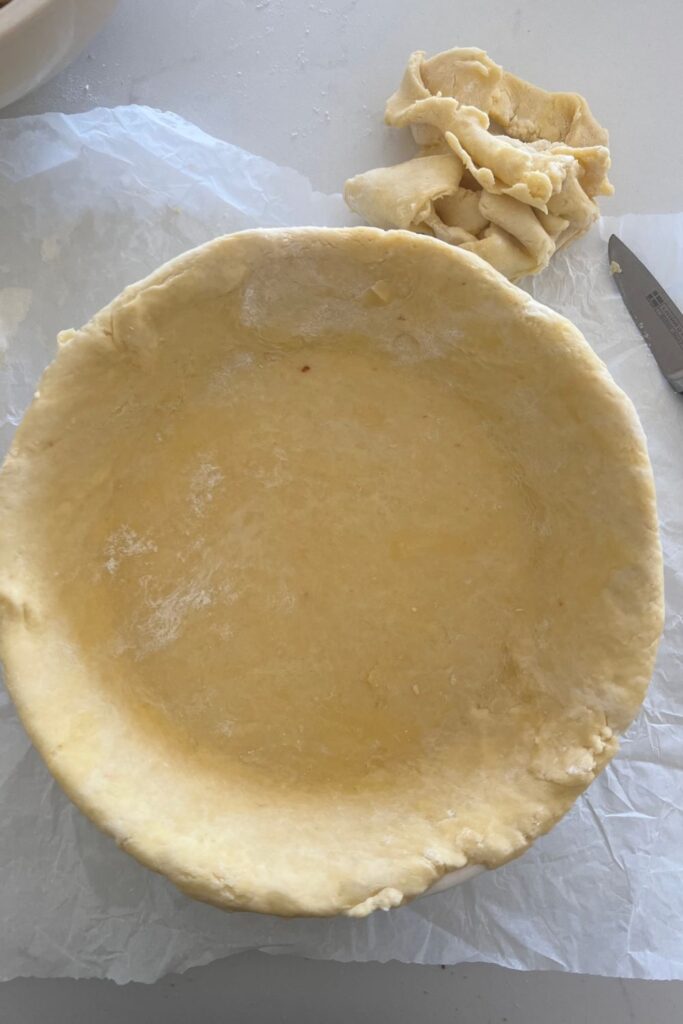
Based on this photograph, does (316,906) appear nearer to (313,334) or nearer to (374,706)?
(374,706)

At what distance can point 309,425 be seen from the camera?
102cm

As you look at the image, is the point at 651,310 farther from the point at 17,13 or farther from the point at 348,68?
the point at 17,13

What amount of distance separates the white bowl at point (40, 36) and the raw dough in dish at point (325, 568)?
0.33 metres

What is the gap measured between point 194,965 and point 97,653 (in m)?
0.45

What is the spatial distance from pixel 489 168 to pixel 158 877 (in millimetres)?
1023

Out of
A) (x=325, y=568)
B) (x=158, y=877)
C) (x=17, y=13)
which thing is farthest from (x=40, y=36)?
(x=158, y=877)

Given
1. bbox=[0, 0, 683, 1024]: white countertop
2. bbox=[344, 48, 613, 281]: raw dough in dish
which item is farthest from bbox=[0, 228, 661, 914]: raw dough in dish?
bbox=[0, 0, 683, 1024]: white countertop

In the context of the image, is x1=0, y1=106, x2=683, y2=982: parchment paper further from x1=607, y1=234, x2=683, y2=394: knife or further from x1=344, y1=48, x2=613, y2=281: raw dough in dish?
x1=344, y1=48, x2=613, y2=281: raw dough in dish

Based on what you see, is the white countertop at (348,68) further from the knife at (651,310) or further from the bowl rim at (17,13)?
the bowl rim at (17,13)

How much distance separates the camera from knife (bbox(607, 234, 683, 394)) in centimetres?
114

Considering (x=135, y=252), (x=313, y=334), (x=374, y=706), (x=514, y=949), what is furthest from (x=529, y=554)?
(x=135, y=252)

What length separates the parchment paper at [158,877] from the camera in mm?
1057

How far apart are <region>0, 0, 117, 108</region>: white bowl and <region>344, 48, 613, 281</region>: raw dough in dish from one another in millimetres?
381

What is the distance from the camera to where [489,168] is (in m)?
1.08
